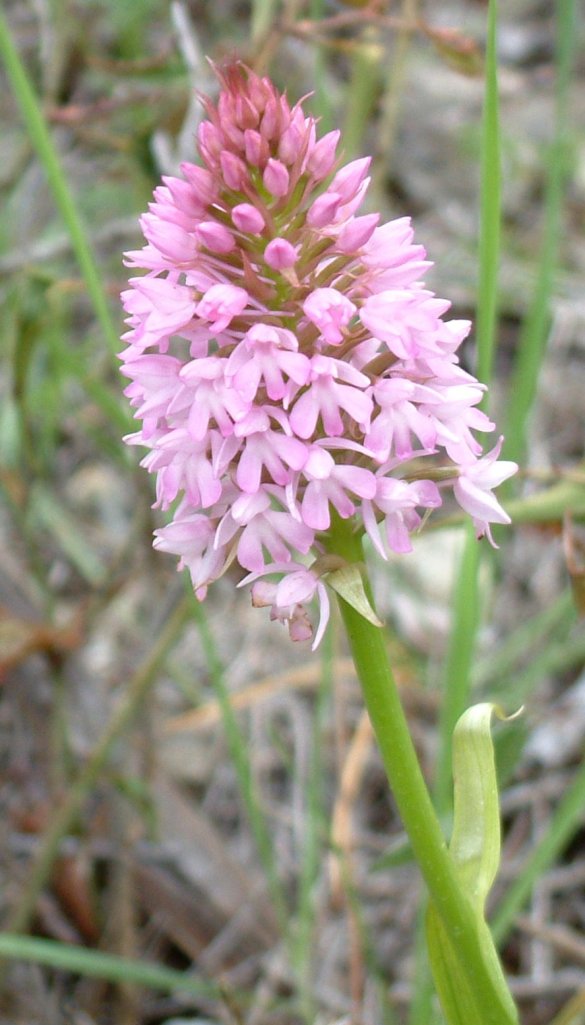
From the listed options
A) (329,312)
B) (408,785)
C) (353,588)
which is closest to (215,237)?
(329,312)

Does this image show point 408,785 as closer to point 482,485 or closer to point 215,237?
point 482,485

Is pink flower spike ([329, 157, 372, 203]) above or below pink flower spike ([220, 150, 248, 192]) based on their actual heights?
below

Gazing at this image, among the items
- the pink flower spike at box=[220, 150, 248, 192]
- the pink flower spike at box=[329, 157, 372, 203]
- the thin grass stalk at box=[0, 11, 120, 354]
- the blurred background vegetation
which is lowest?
the blurred background vegetation

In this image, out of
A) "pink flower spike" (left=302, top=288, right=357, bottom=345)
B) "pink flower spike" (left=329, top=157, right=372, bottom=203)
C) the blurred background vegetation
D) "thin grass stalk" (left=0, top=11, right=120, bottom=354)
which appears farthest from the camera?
the blurred background vegetation

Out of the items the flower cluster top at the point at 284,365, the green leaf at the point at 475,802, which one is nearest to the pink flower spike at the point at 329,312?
the flower cluster top at the point at 284,365

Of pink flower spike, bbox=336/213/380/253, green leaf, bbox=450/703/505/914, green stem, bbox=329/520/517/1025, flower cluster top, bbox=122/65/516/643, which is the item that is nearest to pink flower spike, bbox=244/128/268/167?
flower cluster top, bbox=122/65/516/643

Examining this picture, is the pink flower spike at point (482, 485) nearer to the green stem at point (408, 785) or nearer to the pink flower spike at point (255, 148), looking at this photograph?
the green stem at point (408, 785)

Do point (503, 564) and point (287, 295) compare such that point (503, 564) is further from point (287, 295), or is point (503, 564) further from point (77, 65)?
point (287, 295)

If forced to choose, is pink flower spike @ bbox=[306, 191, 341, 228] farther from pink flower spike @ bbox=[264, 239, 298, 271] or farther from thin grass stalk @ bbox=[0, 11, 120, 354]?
thin grass stalk @ bbox=[0, 11, 120, 354]
